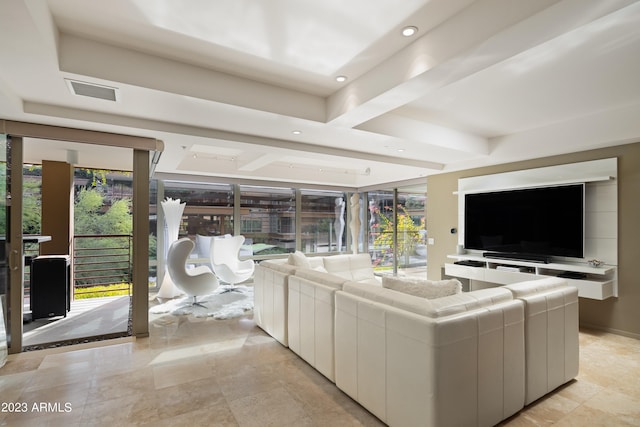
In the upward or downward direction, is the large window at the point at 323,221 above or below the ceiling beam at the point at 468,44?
below

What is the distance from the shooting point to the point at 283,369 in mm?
2893

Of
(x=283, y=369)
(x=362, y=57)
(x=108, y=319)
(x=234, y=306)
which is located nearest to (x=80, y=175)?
(x=108, y=319)

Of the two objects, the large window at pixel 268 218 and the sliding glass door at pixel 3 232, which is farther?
the large window at pixel 268 218

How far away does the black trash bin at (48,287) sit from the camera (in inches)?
163

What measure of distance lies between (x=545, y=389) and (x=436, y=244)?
146 inches

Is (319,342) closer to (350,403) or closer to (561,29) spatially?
(350,403)

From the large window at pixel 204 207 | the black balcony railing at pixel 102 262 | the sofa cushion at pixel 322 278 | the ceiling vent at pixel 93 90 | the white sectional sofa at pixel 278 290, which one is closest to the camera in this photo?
the ceiling vent at pixel 93 90

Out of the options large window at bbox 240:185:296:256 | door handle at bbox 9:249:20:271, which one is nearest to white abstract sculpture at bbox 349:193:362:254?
large window at bbox 240:185:296:256

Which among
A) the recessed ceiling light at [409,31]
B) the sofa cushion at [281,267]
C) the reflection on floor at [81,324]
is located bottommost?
the reflection on floor at [81,324]

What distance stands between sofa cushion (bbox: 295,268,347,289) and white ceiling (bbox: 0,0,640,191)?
4.70 ft

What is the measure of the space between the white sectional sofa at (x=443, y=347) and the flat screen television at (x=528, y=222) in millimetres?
1815

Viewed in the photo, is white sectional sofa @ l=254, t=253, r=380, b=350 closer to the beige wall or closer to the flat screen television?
the flat screen television

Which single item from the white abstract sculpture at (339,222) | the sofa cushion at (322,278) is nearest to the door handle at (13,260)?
the sofa cushion at (322,278)

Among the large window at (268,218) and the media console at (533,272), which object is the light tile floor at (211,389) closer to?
the media console at (533,272)
